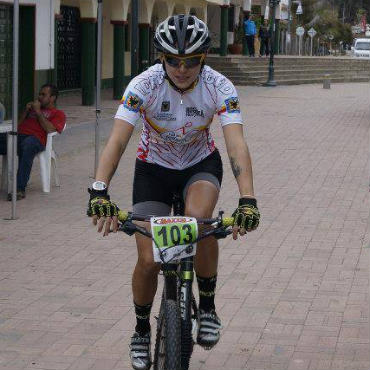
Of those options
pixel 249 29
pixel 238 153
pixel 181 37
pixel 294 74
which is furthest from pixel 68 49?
pixel 181 37

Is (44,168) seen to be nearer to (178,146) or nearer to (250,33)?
(178,146)

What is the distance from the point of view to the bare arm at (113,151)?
4.68 meters

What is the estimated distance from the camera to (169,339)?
444 centimetres

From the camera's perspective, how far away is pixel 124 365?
5574 mm

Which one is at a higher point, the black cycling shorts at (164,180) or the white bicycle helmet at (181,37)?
the white bicycle helmet at (181,37)

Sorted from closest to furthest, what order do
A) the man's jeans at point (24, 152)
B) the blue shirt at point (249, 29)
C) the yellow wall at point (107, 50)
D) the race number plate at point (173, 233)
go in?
1. the race number plate at point (173, 233)
2. the man's jeans at point (24, 152)
3. the yellow wall at point (107, 50)
4. the blue shirt at point (249, 29)

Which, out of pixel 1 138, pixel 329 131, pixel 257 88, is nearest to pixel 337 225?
pixel 1 138

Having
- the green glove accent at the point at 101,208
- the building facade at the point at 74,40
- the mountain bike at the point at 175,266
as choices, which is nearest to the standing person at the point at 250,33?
the building facade at the point at 74,40

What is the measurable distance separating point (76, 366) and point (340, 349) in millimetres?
1530

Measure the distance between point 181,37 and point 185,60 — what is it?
0.12 m

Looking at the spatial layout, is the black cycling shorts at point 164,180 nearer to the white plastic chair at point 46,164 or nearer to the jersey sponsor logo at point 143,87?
the jersey sponsor logo at point 143,87

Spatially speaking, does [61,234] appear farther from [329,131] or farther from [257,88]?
[257,88]

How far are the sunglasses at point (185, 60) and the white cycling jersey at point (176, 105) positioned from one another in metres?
0.19

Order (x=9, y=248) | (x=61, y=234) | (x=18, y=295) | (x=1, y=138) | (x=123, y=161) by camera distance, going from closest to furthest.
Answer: (x=18, y=295) → (x=9, y=248) → (x=61, y=234) → (x=1, y=138) → (x=123, y=161)
